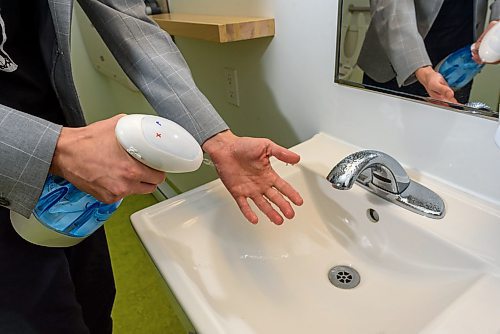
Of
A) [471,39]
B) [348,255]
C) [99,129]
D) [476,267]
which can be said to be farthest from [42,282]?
[471,39]

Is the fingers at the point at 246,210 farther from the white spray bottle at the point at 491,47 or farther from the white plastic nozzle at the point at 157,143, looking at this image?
the white spray bottle at the point at 491,47

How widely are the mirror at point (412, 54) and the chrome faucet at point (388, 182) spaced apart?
136mm

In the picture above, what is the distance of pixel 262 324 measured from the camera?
54 cm

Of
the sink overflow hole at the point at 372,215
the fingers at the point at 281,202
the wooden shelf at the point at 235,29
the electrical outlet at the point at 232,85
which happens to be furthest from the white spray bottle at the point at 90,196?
the electrical outlet at the point at 232,85

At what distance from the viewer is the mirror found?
541 mm

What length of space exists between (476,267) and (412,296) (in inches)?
4.0

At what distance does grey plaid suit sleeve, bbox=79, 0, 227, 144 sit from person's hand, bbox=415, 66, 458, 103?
0.34 m

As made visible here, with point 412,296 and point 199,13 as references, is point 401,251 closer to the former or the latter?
point 412,296

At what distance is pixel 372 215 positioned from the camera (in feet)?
2.11

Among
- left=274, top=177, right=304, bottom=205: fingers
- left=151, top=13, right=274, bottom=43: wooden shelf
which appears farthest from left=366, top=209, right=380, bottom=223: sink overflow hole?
left=151, top=13, right=274, bottom=43: wooden shelf

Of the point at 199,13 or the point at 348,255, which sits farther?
the point at 199,13

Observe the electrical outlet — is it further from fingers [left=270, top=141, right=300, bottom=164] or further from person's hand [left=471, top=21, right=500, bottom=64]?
person's hand [left=471, top=21, right=500, bottom=64]

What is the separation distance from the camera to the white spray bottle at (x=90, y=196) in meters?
0.38

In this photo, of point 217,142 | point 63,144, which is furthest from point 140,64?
point 63,144
